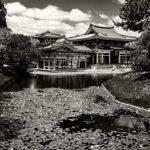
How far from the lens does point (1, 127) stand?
10336 millimetres

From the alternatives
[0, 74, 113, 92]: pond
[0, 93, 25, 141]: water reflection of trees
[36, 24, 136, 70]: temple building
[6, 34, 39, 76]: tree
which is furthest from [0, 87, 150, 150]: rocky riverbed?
[36, 24, 136, 70]: temple building

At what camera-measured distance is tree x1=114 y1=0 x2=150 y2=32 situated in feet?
69.2

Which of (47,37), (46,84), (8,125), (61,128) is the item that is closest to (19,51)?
(46,84)

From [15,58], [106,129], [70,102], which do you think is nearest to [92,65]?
[15,58]

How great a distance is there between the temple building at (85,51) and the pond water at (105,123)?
32.3 metres

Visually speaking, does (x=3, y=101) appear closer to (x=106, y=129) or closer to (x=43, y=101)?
(x=43, y=101)

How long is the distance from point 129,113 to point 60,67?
33442 millimetres

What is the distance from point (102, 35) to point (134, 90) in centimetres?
4031

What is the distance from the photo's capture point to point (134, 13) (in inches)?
882

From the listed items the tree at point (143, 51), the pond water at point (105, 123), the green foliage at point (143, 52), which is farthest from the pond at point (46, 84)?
the pond water at point (105, 123)

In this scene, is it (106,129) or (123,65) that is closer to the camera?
(106,129)

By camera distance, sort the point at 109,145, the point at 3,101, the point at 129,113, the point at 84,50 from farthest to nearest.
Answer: the point at 84,50 → the point at 3,101 → the point at 129,113 → the point at 109,145

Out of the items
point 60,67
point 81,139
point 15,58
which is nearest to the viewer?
point 81,139

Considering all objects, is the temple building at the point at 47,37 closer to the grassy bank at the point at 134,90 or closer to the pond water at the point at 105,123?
the grassy bank at the point at 134,90
